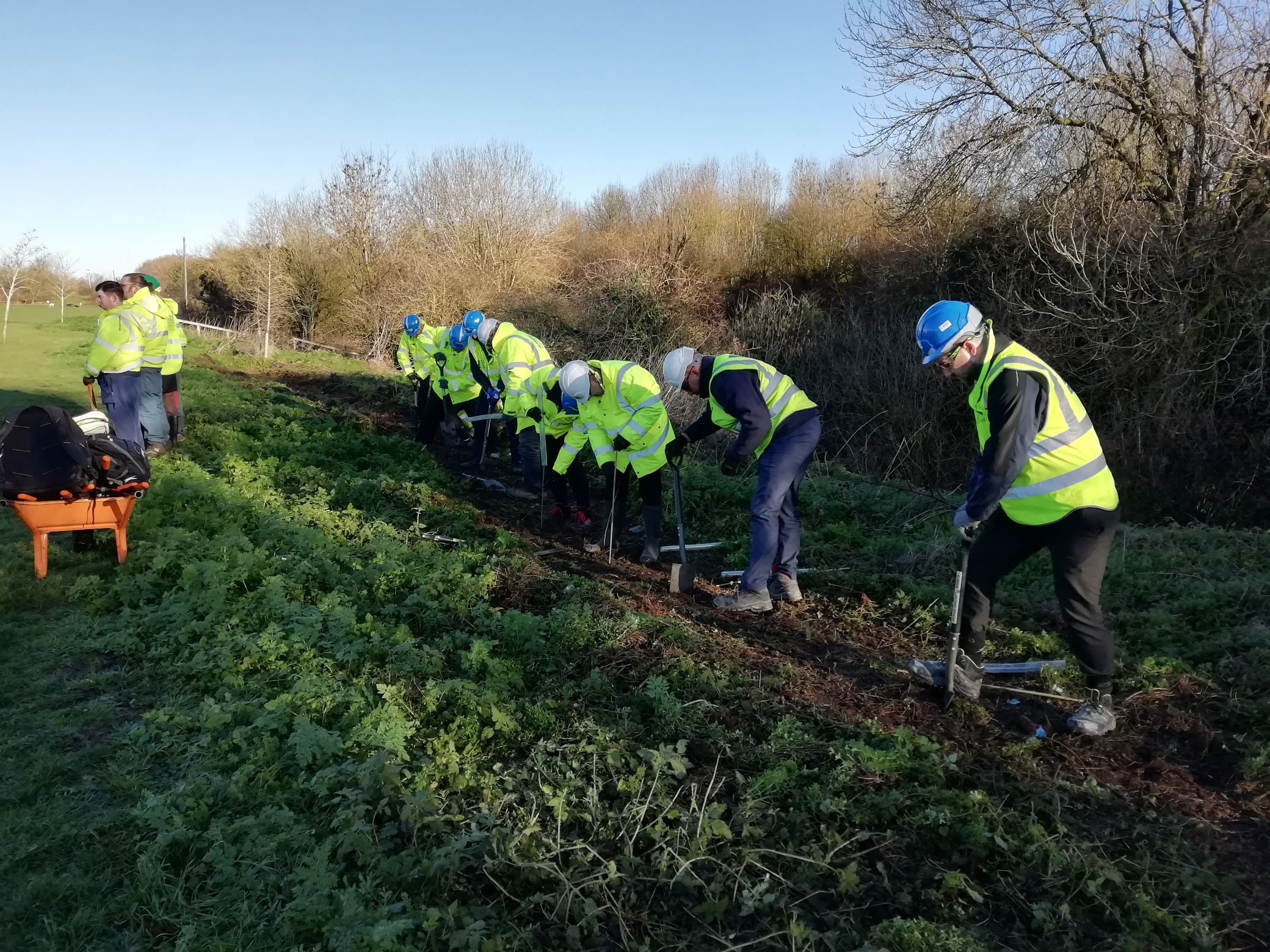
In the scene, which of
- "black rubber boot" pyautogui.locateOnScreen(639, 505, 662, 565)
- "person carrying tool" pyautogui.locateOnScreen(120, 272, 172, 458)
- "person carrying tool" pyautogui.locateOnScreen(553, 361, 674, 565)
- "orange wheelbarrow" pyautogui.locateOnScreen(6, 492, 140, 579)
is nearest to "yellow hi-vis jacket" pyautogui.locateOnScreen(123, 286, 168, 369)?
"person carrying tool" pyautogui.locateOnScreen(120, 272, 172, 458)

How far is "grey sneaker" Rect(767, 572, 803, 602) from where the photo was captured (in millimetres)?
6184

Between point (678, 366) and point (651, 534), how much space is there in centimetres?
163

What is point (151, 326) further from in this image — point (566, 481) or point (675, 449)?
point (675, 449)

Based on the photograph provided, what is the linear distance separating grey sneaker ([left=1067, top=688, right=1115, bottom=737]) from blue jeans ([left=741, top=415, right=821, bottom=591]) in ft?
7.38

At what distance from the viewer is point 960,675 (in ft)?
14.7

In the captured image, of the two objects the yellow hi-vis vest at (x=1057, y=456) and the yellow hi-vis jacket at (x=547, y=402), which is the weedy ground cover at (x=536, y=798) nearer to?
the yellow hi-vis vest at (x=1057, y=456)

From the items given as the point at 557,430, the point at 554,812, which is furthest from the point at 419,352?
the point at 554,812

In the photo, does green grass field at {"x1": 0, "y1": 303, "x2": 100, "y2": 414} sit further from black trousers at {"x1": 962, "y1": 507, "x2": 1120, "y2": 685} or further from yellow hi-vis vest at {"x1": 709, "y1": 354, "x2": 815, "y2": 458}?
black trousers at {"x1": 962, "y1": 507, "x2": 1120, "y2": 685}

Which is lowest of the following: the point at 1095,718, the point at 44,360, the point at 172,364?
the point at 1095,718

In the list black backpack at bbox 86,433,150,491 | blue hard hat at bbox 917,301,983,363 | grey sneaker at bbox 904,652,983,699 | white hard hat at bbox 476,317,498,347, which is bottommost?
grey sneaker at bbox 904,652,983,699

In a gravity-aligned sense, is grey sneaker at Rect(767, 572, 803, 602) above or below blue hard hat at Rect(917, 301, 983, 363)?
below

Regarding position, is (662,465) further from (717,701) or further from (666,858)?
(666,858)

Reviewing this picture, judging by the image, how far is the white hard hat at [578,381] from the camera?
275 inches

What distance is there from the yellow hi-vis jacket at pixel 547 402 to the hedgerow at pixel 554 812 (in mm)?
3258
